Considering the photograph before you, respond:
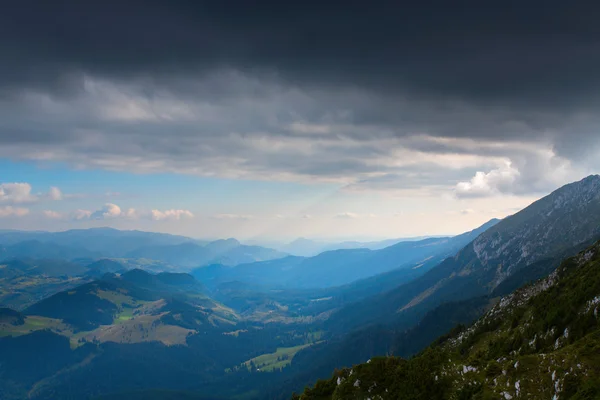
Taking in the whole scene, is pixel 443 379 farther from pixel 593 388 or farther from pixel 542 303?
pixel 542 303

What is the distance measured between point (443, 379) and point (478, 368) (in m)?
7.79

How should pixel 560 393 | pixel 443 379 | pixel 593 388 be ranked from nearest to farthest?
1. pixel 593 388
2. pixel 560 393
3. pixel 443 379

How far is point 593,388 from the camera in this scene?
51.8 m

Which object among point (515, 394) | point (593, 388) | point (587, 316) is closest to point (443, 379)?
point (515, 394)

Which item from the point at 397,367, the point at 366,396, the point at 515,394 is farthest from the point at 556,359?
the point at 366,396

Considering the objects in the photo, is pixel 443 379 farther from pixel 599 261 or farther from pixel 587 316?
pixel 599 261

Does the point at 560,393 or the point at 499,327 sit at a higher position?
the point at 560,393

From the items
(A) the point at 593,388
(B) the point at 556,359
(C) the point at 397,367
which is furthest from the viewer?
(C) the point at 397,367

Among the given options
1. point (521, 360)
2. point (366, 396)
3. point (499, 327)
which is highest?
point (521, 360)

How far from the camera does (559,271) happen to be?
172m

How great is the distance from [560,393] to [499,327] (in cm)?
11843

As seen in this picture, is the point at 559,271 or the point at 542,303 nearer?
the point at 542,303

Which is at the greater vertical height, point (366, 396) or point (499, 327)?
point (366, 396)

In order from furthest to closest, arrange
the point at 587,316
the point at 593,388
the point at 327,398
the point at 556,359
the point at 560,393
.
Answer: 1. the point at 587,316
2. the point at 327,398
3. the point at 556,359
4. the point at 560,393
5. the point at 593,388
